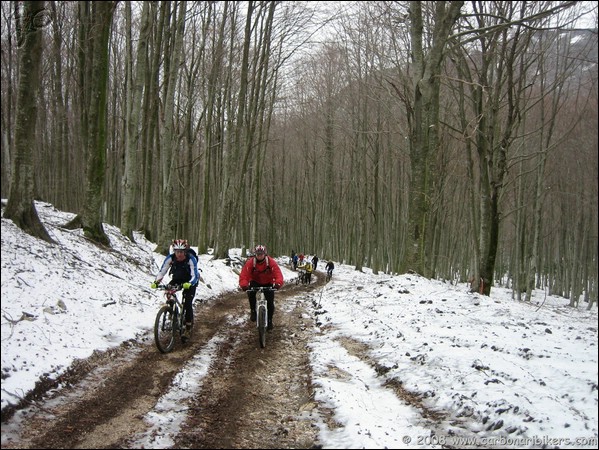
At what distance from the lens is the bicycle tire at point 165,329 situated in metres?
6.94

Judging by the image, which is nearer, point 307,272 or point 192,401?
point 192,401

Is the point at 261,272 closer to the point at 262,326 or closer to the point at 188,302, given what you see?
the point at 262,326

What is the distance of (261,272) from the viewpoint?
899cm

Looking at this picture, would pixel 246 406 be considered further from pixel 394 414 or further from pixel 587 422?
pixel 587 422

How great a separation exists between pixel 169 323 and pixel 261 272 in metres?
2.28

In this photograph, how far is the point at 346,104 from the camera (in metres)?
28.9

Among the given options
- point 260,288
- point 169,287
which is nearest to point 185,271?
point 169,287

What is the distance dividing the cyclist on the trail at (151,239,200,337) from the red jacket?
109 cm

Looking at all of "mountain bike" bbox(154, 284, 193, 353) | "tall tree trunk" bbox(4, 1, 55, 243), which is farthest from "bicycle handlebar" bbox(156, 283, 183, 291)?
"tall tree trunk" bbox(4, 1, 55, 243)

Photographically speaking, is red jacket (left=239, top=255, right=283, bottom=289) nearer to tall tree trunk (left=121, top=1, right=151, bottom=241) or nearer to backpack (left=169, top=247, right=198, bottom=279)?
backpack (left=169, top=247, right=198, bottom=279)

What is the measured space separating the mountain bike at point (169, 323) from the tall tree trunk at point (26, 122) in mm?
3913

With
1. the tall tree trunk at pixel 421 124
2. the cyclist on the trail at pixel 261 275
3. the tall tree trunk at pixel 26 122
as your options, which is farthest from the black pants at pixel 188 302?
the tall tree trunk at pixel 421 124

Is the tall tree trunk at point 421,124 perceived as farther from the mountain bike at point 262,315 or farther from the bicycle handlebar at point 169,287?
the bicycle handlebar at point 169,287

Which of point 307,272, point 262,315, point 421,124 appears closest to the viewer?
point 262,315
